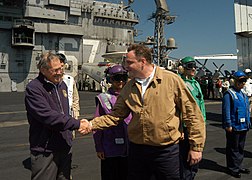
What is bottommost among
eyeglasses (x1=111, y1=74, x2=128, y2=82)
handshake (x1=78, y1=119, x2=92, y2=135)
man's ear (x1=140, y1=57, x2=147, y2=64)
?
handshake (x1=78, y1=119, x2=92, y2=135)

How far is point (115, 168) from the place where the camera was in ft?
9.79

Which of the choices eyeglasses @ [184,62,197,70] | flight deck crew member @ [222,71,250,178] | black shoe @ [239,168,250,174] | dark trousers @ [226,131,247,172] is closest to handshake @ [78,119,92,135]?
eyeglasses @ [184,62,197,70]

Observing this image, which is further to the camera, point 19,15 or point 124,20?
point 124,20

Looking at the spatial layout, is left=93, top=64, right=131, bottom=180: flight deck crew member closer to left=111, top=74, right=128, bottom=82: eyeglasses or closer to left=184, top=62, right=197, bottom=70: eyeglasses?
left=111, top=74, right=128, bottom=82: eyeglasses

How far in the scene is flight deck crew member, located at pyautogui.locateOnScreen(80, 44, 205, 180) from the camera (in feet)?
7.60

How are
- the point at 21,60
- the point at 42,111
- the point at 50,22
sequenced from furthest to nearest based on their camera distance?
the point at 50,22 < the point at 21,60 < the point at 42,111

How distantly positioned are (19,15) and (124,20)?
1780cm

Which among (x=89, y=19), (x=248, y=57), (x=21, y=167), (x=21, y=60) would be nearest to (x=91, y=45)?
(x=89, y=19)

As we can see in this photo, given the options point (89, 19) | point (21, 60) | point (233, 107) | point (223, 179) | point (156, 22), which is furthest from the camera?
point (156, 22)

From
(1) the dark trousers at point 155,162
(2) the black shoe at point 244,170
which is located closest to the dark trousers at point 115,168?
(1) the dark trousers at point 155,162

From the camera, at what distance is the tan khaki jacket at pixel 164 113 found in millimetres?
2309

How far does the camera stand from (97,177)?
4.37 metres

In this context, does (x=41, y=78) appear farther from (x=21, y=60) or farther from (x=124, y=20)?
(x=124, y=20)

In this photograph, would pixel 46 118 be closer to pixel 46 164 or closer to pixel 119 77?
pixel 46 164
